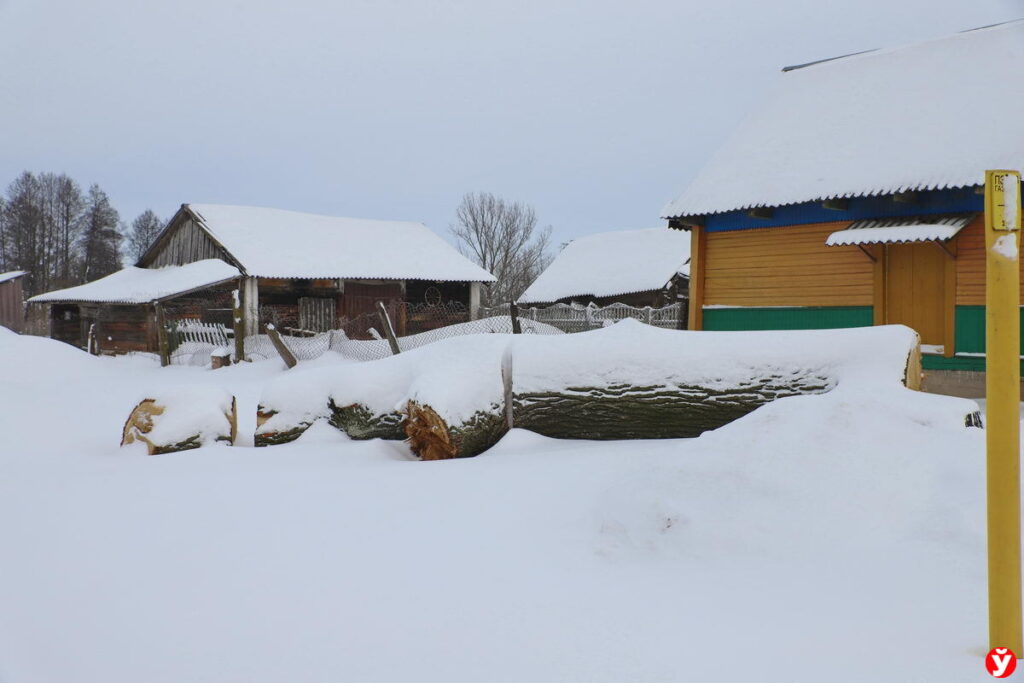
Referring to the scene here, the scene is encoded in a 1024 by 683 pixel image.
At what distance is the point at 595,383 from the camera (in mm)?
5629

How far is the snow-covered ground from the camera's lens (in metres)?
2.47

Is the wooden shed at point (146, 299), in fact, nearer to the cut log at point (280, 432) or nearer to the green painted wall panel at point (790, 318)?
the green painted wall panel at point (790, 318)

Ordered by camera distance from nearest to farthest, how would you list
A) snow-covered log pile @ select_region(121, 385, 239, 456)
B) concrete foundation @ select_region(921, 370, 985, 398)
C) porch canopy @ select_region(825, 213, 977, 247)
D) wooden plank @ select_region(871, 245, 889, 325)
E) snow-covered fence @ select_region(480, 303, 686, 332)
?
snow-covered log pile @ select_region(121, 385, 239, 456)
porch canopy @ select_region(825, 213, 977, 247)
concrete foundation @ select_region(921, 370, 985, 398)
wooden plank @ select_region(871, 245, 889, 325)
snow-covered fence @ select_region(480, 303, 686, 332)

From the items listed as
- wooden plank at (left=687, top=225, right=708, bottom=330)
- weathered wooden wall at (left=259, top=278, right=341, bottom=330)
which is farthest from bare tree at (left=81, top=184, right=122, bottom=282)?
wooden plank at (left=687, top=225, right=708, bottom=330)

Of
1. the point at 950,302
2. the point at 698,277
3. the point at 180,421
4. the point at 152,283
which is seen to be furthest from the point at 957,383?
the point at 152,283

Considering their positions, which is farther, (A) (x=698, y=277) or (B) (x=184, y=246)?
(B) (x=184, y=246)

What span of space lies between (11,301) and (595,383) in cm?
2996

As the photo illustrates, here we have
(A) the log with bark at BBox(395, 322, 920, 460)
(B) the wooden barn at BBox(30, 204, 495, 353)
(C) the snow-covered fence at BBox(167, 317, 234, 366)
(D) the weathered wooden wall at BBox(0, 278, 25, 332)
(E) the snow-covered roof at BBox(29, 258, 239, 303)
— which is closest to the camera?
(A) the log with bark at BBox(395, 322, 920, 460)

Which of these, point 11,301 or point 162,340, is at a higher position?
point 11,301

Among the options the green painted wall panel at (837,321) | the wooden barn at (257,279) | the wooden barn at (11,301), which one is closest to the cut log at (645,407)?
the green painted wall panel at (837,321)

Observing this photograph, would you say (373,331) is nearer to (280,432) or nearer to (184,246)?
(280,432)

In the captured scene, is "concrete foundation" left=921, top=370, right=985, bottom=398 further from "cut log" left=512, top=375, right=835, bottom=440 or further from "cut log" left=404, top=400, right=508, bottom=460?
"cut log" left=404, top=400, right=508, bottom=460

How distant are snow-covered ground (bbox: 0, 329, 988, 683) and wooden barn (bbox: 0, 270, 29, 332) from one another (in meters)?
27.2

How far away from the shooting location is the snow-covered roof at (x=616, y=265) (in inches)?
925
